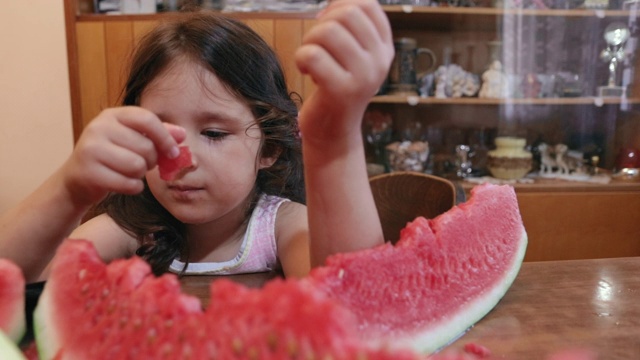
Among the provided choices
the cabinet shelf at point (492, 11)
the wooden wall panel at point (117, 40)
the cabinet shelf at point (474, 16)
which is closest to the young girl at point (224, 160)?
the wooden wall panel at point (117, 40)

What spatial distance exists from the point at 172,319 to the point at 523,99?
91.9 inches

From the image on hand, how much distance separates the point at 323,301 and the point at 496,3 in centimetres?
234

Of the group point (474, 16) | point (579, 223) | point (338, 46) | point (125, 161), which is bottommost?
point (579, 223)

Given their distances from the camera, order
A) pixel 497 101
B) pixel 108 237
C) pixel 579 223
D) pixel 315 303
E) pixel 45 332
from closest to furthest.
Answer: pixel 315 303, pixel 45 332, pixel 108 237, pixel 579 223, pixel 497 101

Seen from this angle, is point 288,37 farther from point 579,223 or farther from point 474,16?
point 579,223

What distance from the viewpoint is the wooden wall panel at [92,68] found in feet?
7.06

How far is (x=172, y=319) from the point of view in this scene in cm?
37

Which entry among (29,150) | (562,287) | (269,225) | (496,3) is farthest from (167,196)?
(496,3)

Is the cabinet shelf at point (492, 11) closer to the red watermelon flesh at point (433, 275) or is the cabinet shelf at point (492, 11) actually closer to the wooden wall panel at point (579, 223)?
the wooden wall panel at point (579, 223)

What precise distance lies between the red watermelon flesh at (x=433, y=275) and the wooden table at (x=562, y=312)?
2 cm

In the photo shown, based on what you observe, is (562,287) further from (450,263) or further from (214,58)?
(214,58)

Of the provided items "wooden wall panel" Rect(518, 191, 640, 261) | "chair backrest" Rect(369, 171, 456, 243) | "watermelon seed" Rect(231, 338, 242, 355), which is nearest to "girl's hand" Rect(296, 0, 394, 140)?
"watermelon seed" Rect(231, 338, 242, 355)

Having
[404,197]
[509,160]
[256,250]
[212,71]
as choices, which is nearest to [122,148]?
[212,71]

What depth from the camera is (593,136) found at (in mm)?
2566
